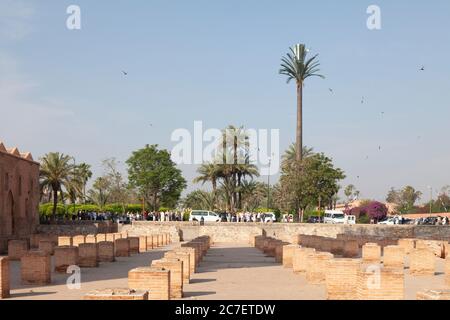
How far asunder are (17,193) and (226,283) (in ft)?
82.6

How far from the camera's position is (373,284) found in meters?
13.1

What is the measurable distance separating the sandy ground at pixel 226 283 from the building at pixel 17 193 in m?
12.5

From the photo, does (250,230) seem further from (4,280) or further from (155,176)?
(4,280)

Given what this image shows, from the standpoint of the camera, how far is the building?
3794cm

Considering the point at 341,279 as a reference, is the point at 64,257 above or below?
below

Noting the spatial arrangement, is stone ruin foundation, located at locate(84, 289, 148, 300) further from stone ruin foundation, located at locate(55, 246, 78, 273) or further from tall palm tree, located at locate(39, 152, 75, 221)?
tall palm tree, located at locate(39, 152, 75, 221)

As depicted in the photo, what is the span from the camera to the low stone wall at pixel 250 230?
155 ft

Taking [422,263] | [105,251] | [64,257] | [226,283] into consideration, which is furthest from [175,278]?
[105,251]

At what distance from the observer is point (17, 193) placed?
41062mm

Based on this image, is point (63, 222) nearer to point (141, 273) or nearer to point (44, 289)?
point (44, 289)

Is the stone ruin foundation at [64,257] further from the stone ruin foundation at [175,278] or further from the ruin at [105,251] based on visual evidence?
the stone ruin foundation at [175,278]

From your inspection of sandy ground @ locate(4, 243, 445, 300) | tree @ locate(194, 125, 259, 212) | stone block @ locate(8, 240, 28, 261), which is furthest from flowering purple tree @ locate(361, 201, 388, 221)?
stone block @ locate(8, 240, 28, 261)

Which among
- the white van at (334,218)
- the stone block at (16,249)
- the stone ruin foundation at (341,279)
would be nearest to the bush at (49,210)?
the white van at (334,218)
